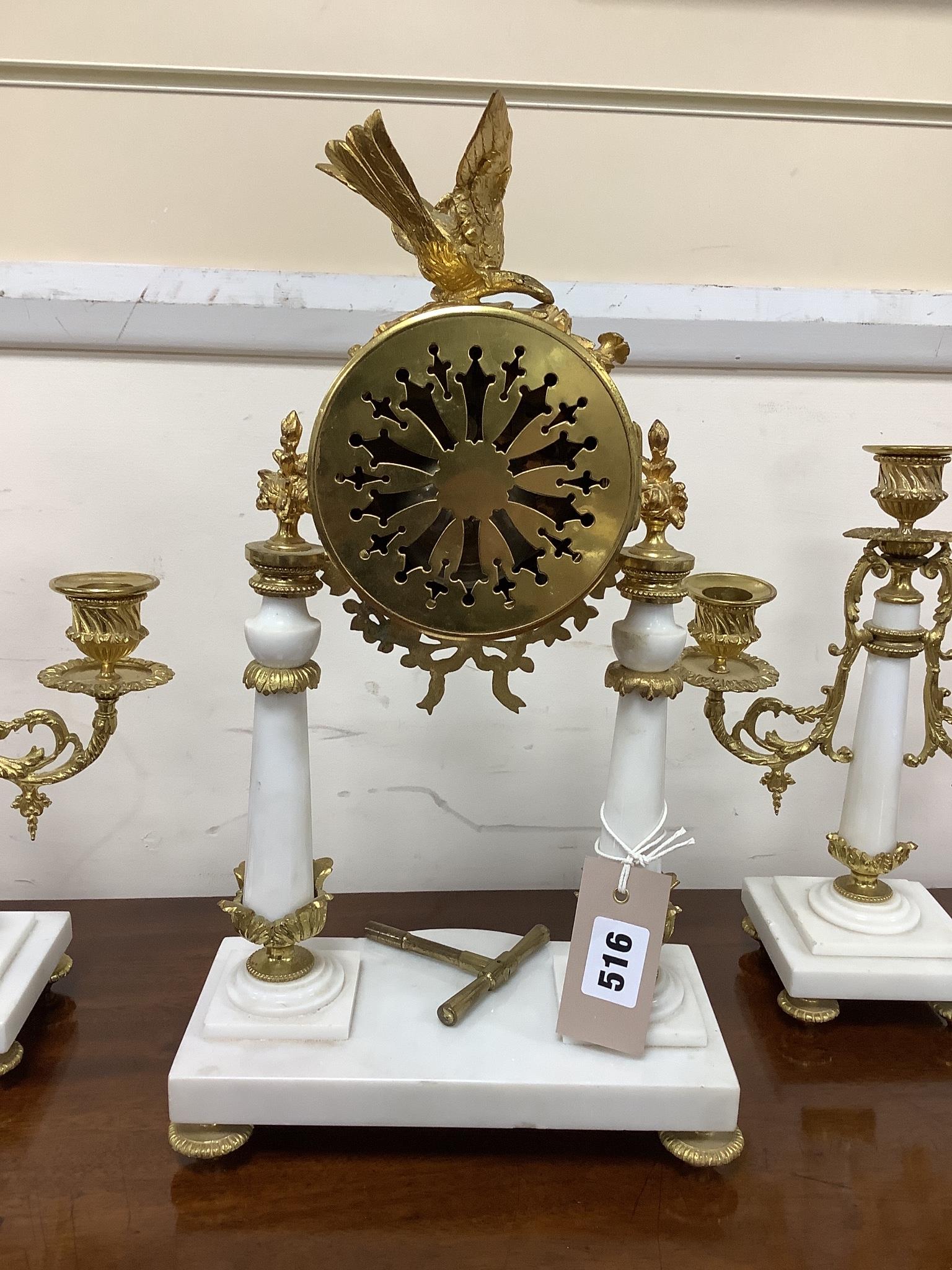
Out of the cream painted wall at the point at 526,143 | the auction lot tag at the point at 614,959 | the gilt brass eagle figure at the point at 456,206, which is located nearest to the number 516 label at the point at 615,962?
the auction lot tag at the point at 614,959

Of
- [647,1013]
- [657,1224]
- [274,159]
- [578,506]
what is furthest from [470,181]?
[657,1224]

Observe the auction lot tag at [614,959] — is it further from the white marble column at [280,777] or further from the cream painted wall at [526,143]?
the cream painted wall at [526,143]

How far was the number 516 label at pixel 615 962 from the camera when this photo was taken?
23.9 inches

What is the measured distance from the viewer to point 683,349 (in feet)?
2.71

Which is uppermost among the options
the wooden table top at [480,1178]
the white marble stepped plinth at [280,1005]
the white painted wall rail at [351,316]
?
the white painted wall rail at [351,316]

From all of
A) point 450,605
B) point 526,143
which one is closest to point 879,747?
point 450,605

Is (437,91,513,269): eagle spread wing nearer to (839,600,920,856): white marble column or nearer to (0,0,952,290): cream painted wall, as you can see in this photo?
(0,0,952,290): cream painted wall

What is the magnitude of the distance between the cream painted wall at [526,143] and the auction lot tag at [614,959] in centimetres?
56

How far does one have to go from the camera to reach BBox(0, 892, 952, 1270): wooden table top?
1.72 ft

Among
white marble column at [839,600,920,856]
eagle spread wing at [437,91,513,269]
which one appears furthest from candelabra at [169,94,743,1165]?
white marble column at [839,600,920,856]

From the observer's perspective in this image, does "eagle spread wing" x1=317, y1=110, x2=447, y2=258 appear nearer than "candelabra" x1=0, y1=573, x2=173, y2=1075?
Yes

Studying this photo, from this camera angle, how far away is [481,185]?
0.55m

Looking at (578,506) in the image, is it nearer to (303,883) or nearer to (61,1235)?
(303,883)

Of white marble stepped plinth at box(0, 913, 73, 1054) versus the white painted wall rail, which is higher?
the white painted wall rail
